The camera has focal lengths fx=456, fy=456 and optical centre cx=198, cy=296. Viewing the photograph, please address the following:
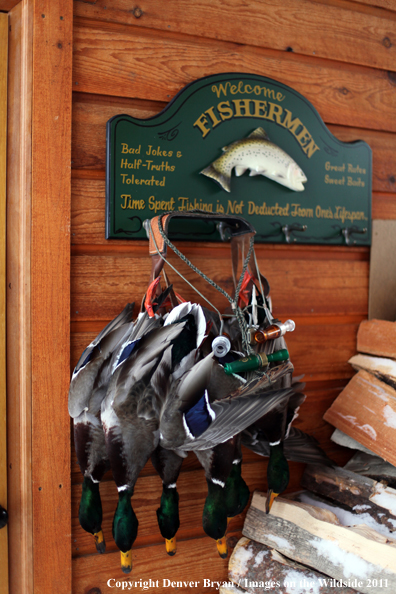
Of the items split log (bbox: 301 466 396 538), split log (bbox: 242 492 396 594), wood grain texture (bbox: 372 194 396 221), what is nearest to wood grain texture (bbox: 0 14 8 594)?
split log (bbox: 242 492 396 594)

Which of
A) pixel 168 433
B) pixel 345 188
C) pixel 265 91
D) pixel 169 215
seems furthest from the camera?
pixel 345 188

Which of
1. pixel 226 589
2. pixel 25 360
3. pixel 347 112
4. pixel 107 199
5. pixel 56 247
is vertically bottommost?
pixel 226 589

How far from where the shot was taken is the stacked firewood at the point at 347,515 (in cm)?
124

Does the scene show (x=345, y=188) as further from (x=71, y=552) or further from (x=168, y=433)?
(x=71, y=552)

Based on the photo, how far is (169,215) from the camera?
1243 millimetres

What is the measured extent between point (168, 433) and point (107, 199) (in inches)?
28.2

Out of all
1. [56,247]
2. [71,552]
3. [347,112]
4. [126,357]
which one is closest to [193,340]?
[126,357]

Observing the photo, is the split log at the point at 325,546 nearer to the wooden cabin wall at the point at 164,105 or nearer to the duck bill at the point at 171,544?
the wooden cabin wall at the point at 164,105

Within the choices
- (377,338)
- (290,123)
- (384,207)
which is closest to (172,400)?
(377,338)

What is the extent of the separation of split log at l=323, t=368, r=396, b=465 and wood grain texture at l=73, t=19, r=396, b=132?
37.9 inches

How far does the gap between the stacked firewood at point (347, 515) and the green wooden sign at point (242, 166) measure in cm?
49

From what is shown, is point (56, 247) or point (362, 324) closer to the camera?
point (56, 247)

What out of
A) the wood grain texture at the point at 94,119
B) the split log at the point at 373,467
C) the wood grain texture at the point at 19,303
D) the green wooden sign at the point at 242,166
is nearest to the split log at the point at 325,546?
the split log at the point at 373,467

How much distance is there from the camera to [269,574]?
1334 millimetres
